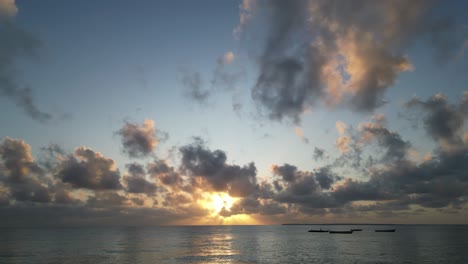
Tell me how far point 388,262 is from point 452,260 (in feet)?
63.8

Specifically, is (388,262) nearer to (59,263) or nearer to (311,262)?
(311,262)

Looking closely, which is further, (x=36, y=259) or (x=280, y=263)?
(x=36, y=259)

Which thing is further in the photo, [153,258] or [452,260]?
[153,258]

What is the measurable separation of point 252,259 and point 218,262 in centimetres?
1212

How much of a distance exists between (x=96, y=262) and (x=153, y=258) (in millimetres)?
16702

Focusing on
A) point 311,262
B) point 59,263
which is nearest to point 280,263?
point 311,262

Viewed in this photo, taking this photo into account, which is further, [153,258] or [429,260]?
[153,258]

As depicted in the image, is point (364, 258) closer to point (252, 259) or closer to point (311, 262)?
point (311, 262)

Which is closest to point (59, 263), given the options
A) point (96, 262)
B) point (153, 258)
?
point (96, 262)

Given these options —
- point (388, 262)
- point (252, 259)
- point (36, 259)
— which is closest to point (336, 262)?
point (388, 262)

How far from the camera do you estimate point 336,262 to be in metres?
94.1

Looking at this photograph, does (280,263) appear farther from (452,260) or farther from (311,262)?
(452,260)

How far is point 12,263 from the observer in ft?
306

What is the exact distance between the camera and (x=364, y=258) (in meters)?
101
